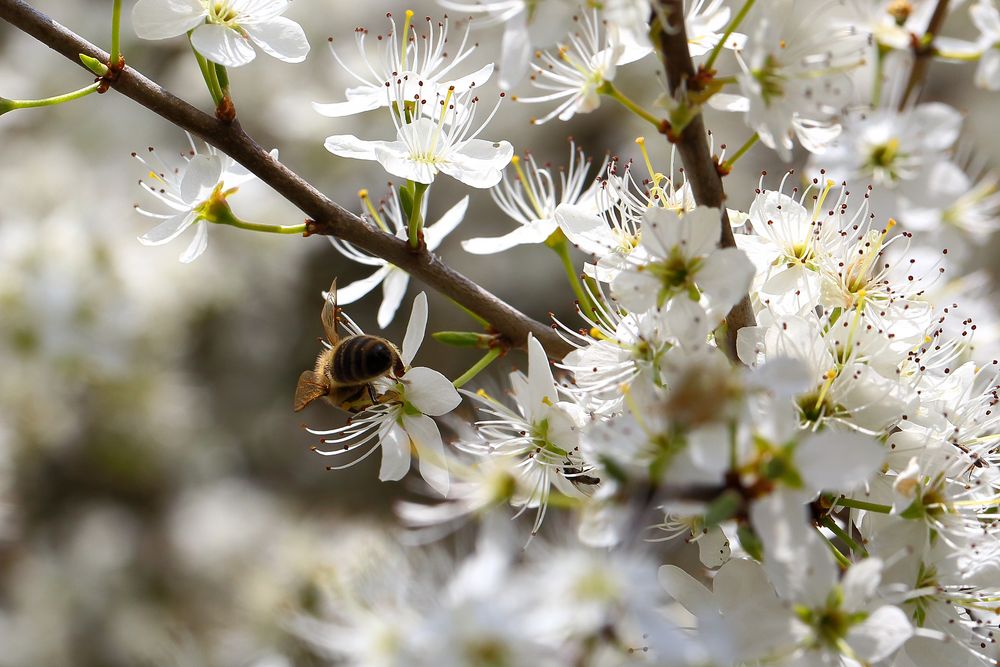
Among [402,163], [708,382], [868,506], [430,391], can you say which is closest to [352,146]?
[402,163]

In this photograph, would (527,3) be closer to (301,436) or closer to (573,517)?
(573,517)

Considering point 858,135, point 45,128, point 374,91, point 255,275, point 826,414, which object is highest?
point 858,135

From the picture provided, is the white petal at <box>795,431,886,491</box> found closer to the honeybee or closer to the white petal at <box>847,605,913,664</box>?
the white petal at <box>847,605,913,664</box>

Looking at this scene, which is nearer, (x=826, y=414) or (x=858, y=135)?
(x=858, y=135)

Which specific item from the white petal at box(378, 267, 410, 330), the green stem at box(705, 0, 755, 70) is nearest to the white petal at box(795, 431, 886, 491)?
the green stem at box(705, 0, 755, 70)

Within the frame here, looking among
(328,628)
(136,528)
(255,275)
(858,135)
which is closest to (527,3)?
(858,135)

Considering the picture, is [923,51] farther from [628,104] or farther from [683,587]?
[683,587]

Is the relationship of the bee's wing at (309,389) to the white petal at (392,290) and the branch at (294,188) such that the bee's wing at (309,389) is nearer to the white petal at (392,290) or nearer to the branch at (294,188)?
the white petal at (392,290)

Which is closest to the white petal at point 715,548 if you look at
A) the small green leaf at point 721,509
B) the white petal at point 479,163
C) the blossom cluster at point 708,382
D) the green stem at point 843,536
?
the blossom cluster at point 708,382
